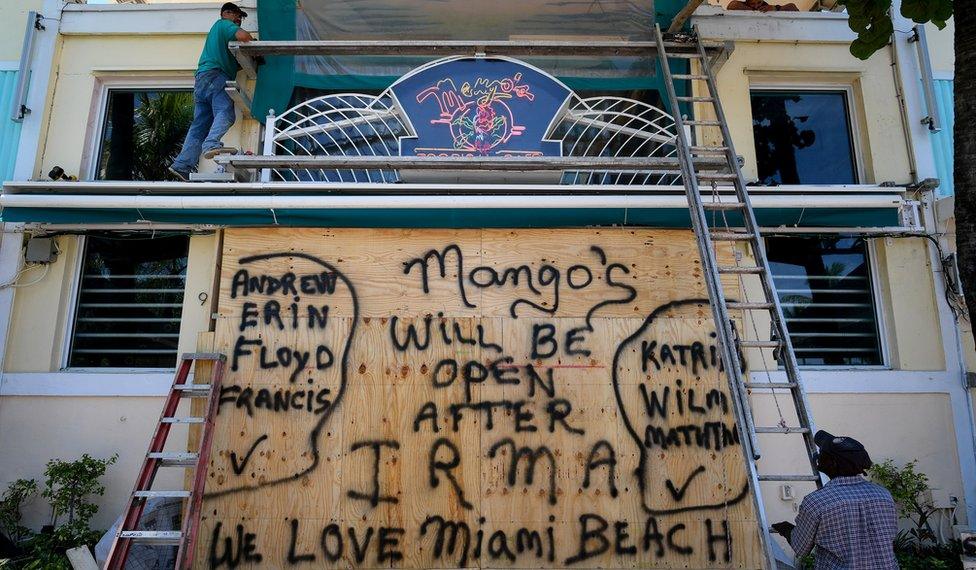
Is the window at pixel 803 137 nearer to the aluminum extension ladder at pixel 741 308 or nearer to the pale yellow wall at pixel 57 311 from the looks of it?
the aluminum extension ladder at pixel 741 308

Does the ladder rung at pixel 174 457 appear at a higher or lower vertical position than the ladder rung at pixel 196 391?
lower

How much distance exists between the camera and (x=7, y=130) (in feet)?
22.7

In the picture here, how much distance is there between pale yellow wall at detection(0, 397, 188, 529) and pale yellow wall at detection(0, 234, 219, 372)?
1.38ft

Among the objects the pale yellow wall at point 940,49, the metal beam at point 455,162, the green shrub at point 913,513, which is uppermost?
the pale yellow wall at point 940,49

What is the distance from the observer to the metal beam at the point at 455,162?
5.99 m

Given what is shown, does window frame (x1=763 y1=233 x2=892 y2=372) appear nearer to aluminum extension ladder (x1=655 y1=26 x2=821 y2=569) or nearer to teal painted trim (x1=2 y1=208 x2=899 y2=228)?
teal painted trim (x1=2 y1=208 x2=899 y2=228)

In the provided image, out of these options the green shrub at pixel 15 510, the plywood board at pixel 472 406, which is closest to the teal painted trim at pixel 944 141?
the plywood board at pixel 472 406

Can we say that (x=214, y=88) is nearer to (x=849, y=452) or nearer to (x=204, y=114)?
(x=204, y=114)

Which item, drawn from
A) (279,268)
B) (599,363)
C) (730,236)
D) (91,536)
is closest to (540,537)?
(599,363)

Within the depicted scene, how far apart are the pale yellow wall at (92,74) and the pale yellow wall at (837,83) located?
5139 millimetres

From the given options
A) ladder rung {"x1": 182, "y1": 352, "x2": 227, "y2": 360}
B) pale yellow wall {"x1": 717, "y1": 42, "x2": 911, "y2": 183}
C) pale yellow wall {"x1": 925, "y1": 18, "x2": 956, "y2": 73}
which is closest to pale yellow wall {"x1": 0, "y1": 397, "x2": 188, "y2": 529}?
ladder rung {"x1": 182, "y1": 352, "x2": 227, "y2": 360}

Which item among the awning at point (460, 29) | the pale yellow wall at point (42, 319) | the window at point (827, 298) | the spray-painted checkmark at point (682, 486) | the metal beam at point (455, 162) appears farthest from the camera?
the awning at point (460, 29)

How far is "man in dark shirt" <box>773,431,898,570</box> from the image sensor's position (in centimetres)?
355

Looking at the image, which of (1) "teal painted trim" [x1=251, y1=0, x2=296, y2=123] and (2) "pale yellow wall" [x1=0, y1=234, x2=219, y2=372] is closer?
(2) "pale yellow wall" [x1=0, y1=234, x2=219, y2=372]
